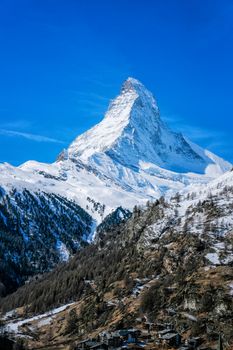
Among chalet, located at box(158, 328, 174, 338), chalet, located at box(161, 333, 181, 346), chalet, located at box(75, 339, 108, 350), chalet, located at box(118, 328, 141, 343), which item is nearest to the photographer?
chalet, located at box(161, 333, 181, 346)

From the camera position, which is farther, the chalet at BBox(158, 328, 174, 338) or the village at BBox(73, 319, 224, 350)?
the chalet at BBox(158, 328, 174, 338)

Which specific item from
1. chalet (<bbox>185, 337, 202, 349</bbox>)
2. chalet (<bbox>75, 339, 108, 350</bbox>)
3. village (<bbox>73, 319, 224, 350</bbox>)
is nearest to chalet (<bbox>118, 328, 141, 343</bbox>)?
village (<bbox>73, 319, 224, 350</bbox>)

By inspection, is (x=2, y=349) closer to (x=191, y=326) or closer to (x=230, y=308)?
(x=191, y=326)

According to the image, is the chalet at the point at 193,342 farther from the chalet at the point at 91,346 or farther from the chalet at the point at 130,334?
the chalet at the point at 91,346

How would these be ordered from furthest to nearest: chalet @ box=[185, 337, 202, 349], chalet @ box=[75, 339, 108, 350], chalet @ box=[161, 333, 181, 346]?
chalet @ box=[75, 339, 108, 350], chalet @ box=[161, 333, 181, 346], chalet @ box=[185, 337, 202, 349]

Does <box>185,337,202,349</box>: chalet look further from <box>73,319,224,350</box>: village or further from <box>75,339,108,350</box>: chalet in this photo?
<box>75,339,108,350</box>: chalet

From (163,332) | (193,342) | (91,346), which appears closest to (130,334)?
(163,332)

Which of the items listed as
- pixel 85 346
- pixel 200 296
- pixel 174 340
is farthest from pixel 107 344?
pixel 200 296

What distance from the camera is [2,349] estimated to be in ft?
655

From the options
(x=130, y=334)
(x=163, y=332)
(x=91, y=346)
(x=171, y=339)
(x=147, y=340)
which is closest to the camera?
(x=171, y=339)

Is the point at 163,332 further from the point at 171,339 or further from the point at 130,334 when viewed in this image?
the point at 130,334

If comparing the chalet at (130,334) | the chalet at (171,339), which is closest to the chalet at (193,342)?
the chalet at (171,339)

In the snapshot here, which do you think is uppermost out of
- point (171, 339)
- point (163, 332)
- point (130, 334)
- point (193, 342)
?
point (130, 334)

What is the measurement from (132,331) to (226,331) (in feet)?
110
